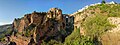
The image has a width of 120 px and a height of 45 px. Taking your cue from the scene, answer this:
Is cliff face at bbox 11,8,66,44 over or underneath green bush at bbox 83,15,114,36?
over

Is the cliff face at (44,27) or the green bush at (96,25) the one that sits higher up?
the cliff face at (44,27)

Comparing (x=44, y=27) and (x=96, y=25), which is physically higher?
(x=44, y=27)

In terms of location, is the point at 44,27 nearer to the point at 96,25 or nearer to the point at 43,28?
the point at 43,28

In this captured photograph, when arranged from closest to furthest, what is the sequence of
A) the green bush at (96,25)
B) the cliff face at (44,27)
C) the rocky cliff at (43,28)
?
the green bush at (96,25), the rocky cliff at (43,28), the cliff face at (44,27)

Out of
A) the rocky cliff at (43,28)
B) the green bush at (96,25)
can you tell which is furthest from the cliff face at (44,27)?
the green bush at (96,25)

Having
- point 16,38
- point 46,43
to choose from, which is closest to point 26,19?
point 16,38

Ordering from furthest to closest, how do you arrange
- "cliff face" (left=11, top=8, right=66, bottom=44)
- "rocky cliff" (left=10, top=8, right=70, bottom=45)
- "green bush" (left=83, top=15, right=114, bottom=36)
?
"cliff face" (left=11, top=8, right=66, bottom=44) → "rocky cliff" (left=10, top=8, right=70, bottom=45) → "green bush" (left=83, top=15, right=114, bottom=36)

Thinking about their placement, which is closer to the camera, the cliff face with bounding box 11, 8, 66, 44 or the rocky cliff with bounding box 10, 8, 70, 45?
the rocky cliff with bounding box 10, 8, 70, 45

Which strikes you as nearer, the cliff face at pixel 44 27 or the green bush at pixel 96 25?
the green bush at pixel 96 25

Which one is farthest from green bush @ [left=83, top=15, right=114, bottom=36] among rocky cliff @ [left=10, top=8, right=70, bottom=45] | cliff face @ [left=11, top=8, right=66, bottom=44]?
cliff face @ [left=11, top=8, right=66, bottom=44]

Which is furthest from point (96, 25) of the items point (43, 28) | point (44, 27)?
point (44, 27)

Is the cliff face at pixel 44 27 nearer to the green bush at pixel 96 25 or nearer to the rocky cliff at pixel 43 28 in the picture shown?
the rocky cliff at pixel 43 28

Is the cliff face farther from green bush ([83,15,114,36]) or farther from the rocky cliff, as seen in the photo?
green bush ([83,15,114,36])

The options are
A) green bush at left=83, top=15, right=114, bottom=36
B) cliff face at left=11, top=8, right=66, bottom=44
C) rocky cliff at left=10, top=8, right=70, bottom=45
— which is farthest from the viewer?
cliff face at left=11, top=8, right=66, bottom=44
